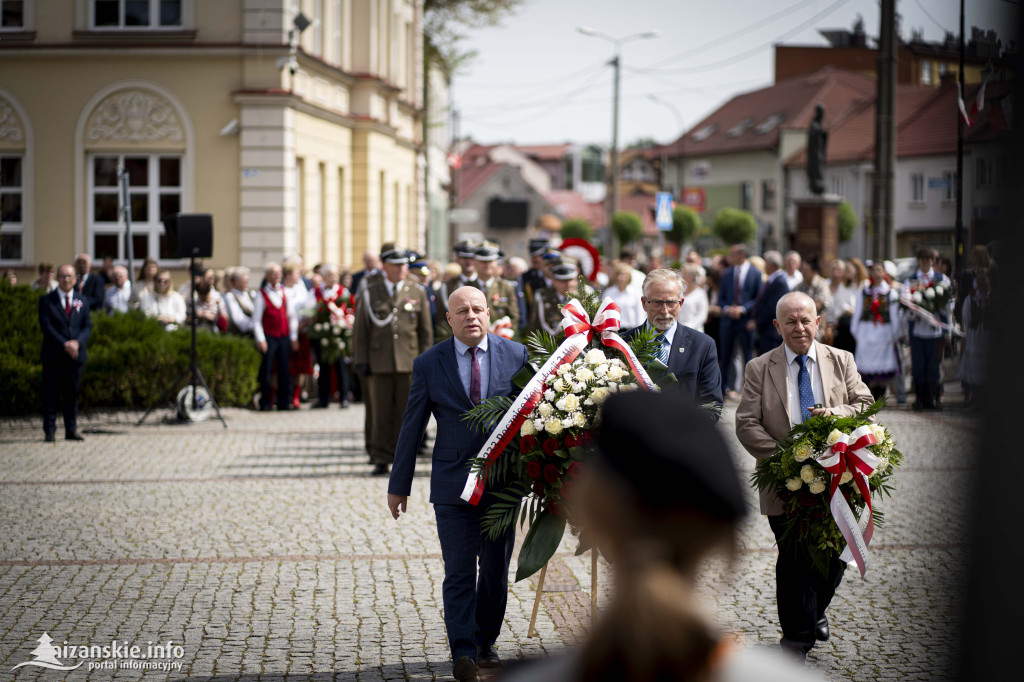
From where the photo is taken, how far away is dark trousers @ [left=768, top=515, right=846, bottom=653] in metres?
6.03

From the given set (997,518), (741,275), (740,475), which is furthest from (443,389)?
(741,275)

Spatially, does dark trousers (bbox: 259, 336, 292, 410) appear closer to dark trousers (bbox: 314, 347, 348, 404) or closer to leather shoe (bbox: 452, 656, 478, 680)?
dark trousers (bbox: 314, 347, 348, 404)

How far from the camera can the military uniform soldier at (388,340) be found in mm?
12281

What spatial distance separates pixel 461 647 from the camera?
5.76m

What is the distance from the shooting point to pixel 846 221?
6512 centimetres

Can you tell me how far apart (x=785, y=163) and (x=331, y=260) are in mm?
58000

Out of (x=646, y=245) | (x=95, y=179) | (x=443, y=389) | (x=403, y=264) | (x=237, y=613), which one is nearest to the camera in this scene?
(x=443, y=389)

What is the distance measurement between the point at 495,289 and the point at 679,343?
23.0ft

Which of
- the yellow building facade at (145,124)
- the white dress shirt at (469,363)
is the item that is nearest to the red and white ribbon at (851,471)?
the white dress shirt at (469,363)

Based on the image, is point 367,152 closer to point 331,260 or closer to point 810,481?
point 331,260

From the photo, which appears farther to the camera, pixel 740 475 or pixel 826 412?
pixel 826 412

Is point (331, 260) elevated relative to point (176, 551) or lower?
elevated

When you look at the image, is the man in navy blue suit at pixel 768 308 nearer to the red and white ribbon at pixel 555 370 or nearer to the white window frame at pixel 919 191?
the white window frame at pixel 919 191

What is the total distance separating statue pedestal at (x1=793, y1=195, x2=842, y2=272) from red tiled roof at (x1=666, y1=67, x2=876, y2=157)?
51662mm
